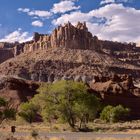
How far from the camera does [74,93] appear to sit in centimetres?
6538

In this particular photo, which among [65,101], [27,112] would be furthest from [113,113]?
[65,101]

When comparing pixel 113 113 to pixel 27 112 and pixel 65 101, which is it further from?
pixel 65 101

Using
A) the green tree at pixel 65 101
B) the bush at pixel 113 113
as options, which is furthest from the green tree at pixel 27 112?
the green tree at pixel 65 101

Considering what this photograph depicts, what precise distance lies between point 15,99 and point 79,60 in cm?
8316

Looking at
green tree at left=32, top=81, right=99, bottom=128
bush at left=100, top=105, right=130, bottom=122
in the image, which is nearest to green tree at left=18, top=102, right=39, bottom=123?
bush at left=100, top=105, right=130, bottom=122

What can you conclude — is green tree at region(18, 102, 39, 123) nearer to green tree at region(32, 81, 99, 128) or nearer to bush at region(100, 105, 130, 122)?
bush at region(100, 105, 130, 122)

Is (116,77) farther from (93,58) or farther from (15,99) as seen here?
(93,58)

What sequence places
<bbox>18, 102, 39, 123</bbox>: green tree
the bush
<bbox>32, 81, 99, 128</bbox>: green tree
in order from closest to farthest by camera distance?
<bbox>32, 81, 99, 128</bbox>: green tree
<bbox>18, 102, 39, 123</bbox>: green tree
the bush

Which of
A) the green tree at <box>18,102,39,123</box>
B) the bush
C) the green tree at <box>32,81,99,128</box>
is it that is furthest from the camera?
the bush

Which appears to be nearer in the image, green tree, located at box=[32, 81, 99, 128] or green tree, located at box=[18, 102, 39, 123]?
green tree, located at box=[32, 81, 99, 128]

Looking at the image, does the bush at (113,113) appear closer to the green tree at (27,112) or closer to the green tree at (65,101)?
the green tree at (27,112)

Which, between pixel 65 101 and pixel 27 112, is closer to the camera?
pixel 65 101

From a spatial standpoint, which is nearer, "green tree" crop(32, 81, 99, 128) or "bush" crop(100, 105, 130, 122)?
"green tree" crop(32, 81, 99, 128)

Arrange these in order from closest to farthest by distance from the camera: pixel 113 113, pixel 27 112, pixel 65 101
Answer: pixel 65 101 → pixel 27 112 → pixel 113 113
